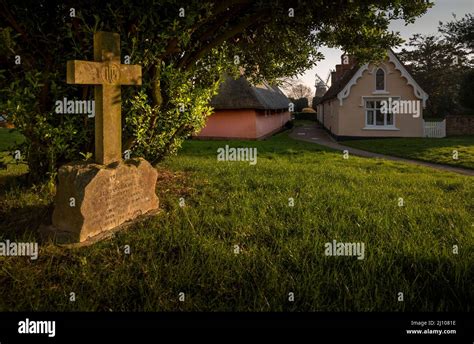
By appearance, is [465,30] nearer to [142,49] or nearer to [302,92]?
[142,49]

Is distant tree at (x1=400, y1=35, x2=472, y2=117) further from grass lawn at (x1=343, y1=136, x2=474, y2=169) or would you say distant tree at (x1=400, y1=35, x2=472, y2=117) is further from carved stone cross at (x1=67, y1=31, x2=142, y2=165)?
carved stone cross at (x1=67, y1=31, x2=142, y2=165)

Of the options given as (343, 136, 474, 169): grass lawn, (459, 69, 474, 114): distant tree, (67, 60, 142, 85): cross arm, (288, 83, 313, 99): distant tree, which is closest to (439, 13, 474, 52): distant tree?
(459, 69, 474, 114): distant tree

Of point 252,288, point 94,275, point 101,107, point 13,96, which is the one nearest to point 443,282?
point 252,288

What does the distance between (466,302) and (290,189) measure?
4.59m

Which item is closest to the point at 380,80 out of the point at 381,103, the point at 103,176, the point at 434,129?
the point at 381,103

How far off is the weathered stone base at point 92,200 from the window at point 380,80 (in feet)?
77.7

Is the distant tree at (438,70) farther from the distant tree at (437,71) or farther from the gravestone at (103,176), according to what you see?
the gravestone at (103,176)

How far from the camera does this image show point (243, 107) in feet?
81.2

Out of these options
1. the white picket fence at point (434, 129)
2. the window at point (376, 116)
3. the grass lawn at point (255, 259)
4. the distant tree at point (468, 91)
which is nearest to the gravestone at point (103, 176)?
the grass lawn at point (255, 259)

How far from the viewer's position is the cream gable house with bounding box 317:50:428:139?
80.6 ft

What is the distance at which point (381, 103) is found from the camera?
25094 mm

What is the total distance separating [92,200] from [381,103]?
2437 centimetres

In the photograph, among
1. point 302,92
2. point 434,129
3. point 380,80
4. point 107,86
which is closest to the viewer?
point 107,86

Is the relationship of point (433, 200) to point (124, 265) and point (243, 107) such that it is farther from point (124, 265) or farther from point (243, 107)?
point (243, 107)
